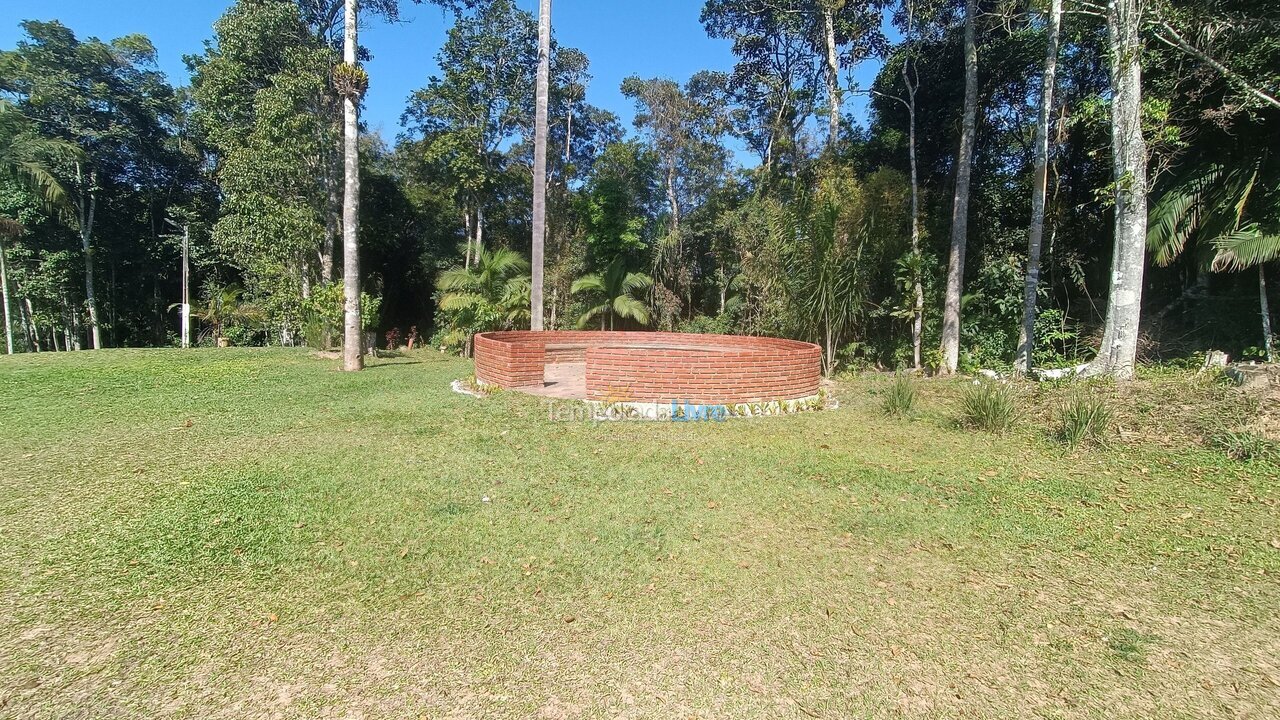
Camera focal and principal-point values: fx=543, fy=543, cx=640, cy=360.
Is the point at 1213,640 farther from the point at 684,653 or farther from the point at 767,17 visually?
the point at 767,17

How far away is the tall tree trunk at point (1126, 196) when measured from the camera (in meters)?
7.11

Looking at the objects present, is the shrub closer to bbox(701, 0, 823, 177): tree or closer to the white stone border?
the white stone border

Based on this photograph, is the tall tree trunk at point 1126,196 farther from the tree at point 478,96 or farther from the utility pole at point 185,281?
the utility pole at point 185,281

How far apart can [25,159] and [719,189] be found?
19.3 meters

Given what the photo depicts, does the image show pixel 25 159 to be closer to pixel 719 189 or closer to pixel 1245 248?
pixel 719 189

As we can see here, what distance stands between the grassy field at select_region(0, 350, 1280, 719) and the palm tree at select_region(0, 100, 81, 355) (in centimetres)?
1463

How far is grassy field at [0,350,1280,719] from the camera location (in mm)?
1965

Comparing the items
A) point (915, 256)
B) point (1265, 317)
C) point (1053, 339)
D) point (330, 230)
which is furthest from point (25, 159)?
point (1265, 317)

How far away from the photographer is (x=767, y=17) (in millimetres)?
15797

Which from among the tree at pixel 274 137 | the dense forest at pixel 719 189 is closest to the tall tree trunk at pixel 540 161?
the dense forest at pixel 719 189

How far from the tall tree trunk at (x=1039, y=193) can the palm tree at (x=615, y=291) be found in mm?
8713

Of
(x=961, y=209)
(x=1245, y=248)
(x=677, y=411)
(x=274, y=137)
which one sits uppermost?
(x=274, y=137)

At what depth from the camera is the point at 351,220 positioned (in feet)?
33.2

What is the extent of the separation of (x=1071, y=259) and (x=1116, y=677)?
11512 millimetres
